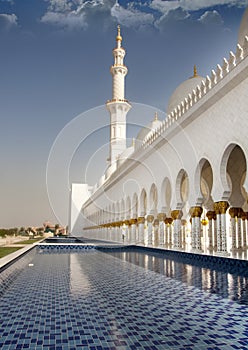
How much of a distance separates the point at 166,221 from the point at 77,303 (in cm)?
628

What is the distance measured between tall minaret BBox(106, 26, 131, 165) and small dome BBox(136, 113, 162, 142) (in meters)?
4.58

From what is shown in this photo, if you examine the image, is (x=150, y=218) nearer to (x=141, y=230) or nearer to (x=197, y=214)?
(x=141, y=230)

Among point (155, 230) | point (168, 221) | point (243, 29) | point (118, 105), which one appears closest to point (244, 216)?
point (168, 221)

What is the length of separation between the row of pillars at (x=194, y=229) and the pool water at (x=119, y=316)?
2.15 meters

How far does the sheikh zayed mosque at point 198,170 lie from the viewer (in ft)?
18.9

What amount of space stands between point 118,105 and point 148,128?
17.0 feet

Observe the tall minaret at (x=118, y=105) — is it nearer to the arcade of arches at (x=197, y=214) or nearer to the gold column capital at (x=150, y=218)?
the arcade of arches at (x=197, y=214)

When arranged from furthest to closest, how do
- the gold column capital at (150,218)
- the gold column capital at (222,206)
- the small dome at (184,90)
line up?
the gold column capital at (150,218) → the small dome at (184,90) → the gold column capital at (222,206)

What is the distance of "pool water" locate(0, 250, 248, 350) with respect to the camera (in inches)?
74.7

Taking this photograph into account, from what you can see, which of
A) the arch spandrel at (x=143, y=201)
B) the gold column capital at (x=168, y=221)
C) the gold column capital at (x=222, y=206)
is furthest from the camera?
the arch spandrel at (x=143, y=201)

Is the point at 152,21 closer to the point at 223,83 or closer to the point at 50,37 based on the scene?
the point at 50,37

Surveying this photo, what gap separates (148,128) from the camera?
1318cm

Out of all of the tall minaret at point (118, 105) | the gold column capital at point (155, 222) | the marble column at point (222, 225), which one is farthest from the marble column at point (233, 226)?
the tall minaret at point (118, 105)

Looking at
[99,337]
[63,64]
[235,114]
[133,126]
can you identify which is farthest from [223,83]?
[133,126]
